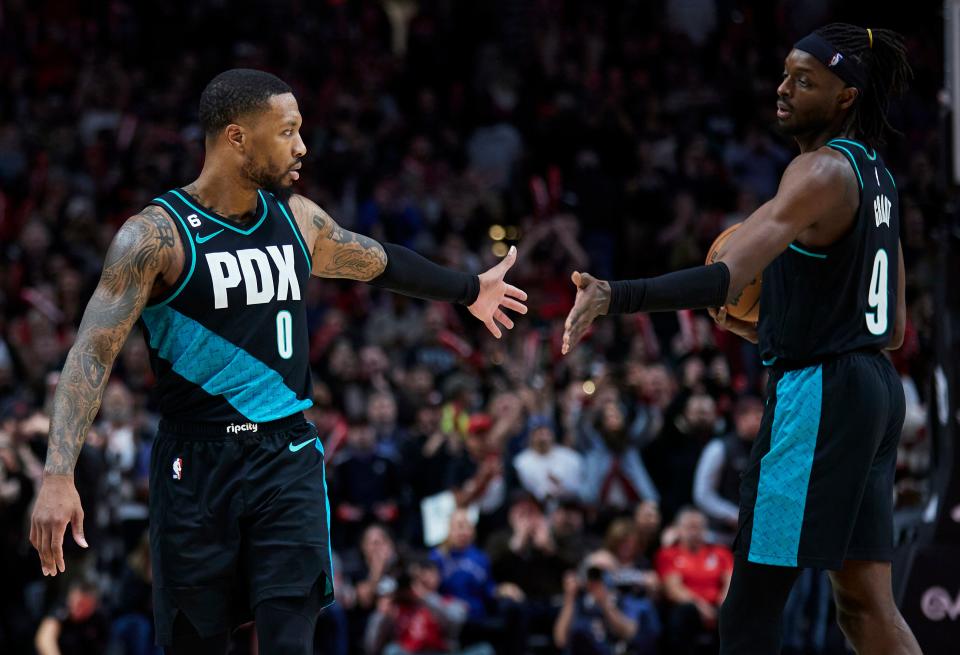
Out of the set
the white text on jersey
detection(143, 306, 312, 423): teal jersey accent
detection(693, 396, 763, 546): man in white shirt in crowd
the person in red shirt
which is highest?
the white text on jersey

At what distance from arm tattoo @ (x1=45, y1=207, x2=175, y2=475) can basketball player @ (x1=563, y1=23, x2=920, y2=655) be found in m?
1.42

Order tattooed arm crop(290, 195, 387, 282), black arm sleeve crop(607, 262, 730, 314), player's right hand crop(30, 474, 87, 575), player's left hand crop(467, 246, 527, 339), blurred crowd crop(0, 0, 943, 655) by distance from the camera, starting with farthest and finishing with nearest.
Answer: blurred crowd crop(0, 0, 943, 655), player's left hand crop(467, 246, 527, 339), tattooed arm crop(290, 195, 387, 282), black arm sleeve crop(607, 262, 730, 314), player's right hand crop(30, 474, 87, 575)

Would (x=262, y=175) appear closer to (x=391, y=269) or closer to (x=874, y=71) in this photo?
(x=391, y=269)

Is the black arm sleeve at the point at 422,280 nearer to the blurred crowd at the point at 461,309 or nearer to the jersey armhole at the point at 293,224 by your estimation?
the jersey armhole at the point at 293,224

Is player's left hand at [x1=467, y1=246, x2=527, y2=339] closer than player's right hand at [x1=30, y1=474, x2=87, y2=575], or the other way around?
player's right hand at [x1=30, y1=474, x2=87, y2=575]

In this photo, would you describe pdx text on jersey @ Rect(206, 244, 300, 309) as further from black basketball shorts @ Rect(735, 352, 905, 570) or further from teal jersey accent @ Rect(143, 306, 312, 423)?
black basketball shorts @ Rect(735, 352, 905, 570)

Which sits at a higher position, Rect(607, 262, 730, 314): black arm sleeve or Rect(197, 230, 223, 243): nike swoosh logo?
Rect(197, 230, 223, 243): nike swoosh logo

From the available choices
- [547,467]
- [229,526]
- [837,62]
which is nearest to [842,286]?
[837,62]

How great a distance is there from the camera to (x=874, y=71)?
5164 millimetres

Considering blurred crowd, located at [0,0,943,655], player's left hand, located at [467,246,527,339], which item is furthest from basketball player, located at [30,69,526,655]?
blurred crowd, located at [0,0,943,655]

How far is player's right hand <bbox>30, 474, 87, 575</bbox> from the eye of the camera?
459 centimetres

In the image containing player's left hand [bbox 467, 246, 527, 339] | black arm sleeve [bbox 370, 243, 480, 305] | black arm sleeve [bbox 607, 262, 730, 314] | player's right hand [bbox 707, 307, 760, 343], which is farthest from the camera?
player's left hand [bbox 467, 246, 527, 339]

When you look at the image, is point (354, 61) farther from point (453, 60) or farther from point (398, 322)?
point (398, 322)

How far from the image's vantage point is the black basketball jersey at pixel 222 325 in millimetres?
4922
